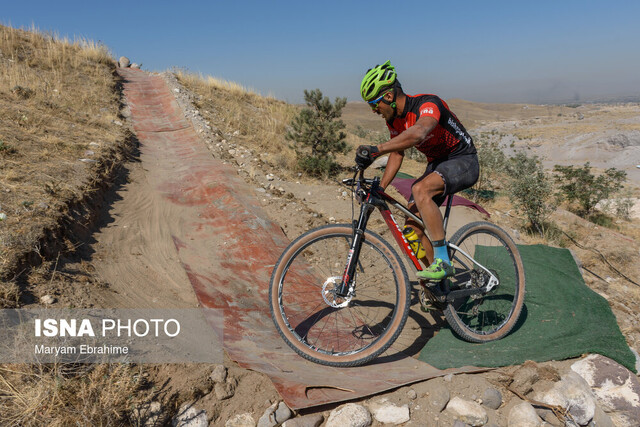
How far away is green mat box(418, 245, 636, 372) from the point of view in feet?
10.3

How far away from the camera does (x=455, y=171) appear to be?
3404 mm

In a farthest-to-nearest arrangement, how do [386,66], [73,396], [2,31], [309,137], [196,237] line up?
[2,31], [309,137], [196,237], [386,66], [73,396]

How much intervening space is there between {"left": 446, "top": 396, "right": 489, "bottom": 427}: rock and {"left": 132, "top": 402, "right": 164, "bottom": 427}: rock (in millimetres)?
1899

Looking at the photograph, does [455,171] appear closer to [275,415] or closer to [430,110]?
[430,110]

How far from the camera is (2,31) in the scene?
1502 cm

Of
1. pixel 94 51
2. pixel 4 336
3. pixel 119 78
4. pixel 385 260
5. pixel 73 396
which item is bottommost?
pixel 73 396

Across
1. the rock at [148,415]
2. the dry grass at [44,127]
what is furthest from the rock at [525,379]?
the dry grass at [44,127]

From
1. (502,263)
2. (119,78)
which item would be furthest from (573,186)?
(119,78)

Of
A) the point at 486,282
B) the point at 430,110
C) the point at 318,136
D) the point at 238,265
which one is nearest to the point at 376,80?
the point at 430,110

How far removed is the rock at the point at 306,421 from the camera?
2.41m

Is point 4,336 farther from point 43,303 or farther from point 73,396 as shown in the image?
point 73,396

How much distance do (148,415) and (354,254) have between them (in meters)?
1.82

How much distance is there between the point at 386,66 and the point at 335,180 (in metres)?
6.82

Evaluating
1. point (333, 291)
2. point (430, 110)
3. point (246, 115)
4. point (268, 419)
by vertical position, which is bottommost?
point (268, 419)
